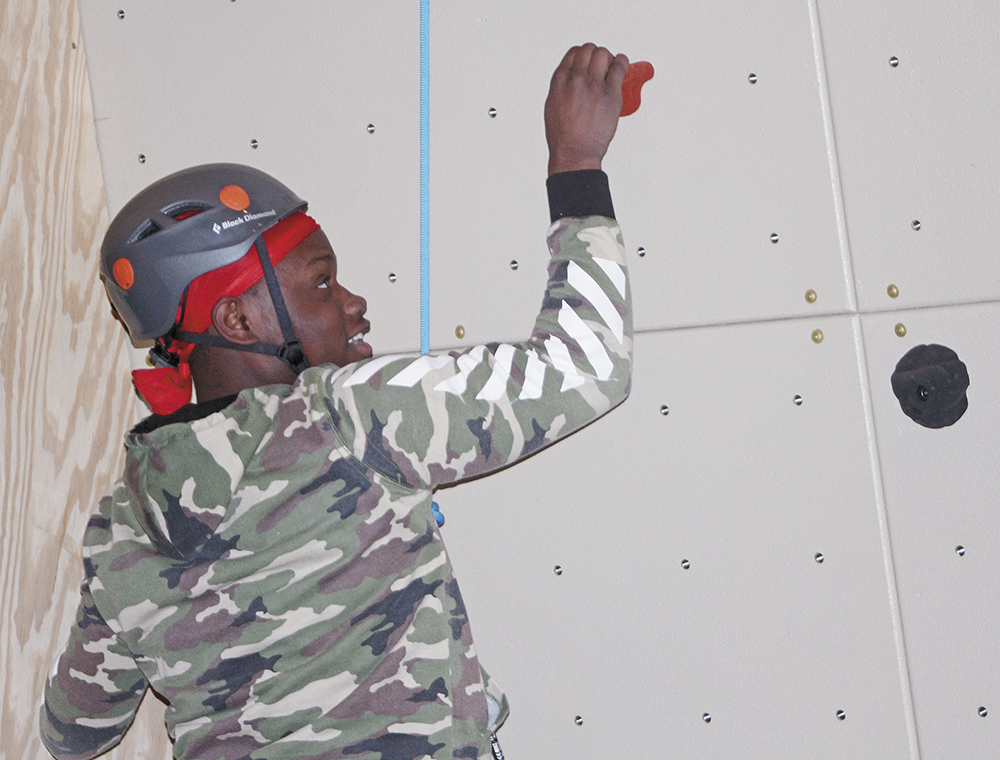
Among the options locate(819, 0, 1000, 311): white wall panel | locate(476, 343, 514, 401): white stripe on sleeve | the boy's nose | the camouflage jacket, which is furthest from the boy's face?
locate(819, 0, 1000, 311): white wall panel

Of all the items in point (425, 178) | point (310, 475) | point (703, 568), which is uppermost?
point (425, 178)

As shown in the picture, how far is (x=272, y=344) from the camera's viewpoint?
53.9 inches

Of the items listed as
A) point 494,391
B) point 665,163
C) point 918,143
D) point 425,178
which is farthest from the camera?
point 425,178

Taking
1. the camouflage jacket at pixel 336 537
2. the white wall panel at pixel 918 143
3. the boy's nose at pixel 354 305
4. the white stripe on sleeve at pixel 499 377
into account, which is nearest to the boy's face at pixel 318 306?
the boy's nose at pixel 354 305

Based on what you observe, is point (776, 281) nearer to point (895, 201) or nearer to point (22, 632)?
point (895, 201)

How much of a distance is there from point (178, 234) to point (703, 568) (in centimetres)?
83

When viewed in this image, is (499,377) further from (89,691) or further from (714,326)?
(89,691)

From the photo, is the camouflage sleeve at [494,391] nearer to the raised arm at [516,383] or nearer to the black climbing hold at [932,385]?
the raised arm at [516,383]

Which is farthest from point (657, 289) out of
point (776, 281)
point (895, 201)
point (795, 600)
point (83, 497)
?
point (83, 497)

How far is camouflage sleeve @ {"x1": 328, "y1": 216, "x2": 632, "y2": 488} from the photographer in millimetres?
1221

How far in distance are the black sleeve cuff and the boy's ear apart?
1.36 ft

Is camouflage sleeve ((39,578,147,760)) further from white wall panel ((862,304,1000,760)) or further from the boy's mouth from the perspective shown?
white wall panel ((862,304,1000,760))

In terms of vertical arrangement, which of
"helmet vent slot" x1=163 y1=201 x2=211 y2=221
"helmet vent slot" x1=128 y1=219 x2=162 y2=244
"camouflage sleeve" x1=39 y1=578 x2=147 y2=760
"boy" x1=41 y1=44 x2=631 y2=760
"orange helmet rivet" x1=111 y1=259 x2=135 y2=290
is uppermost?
"helmet vent slot" x1=163 y1=201 x2=211 y2=221

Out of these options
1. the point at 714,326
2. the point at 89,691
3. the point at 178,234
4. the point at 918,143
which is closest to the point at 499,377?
the point at 714,326
